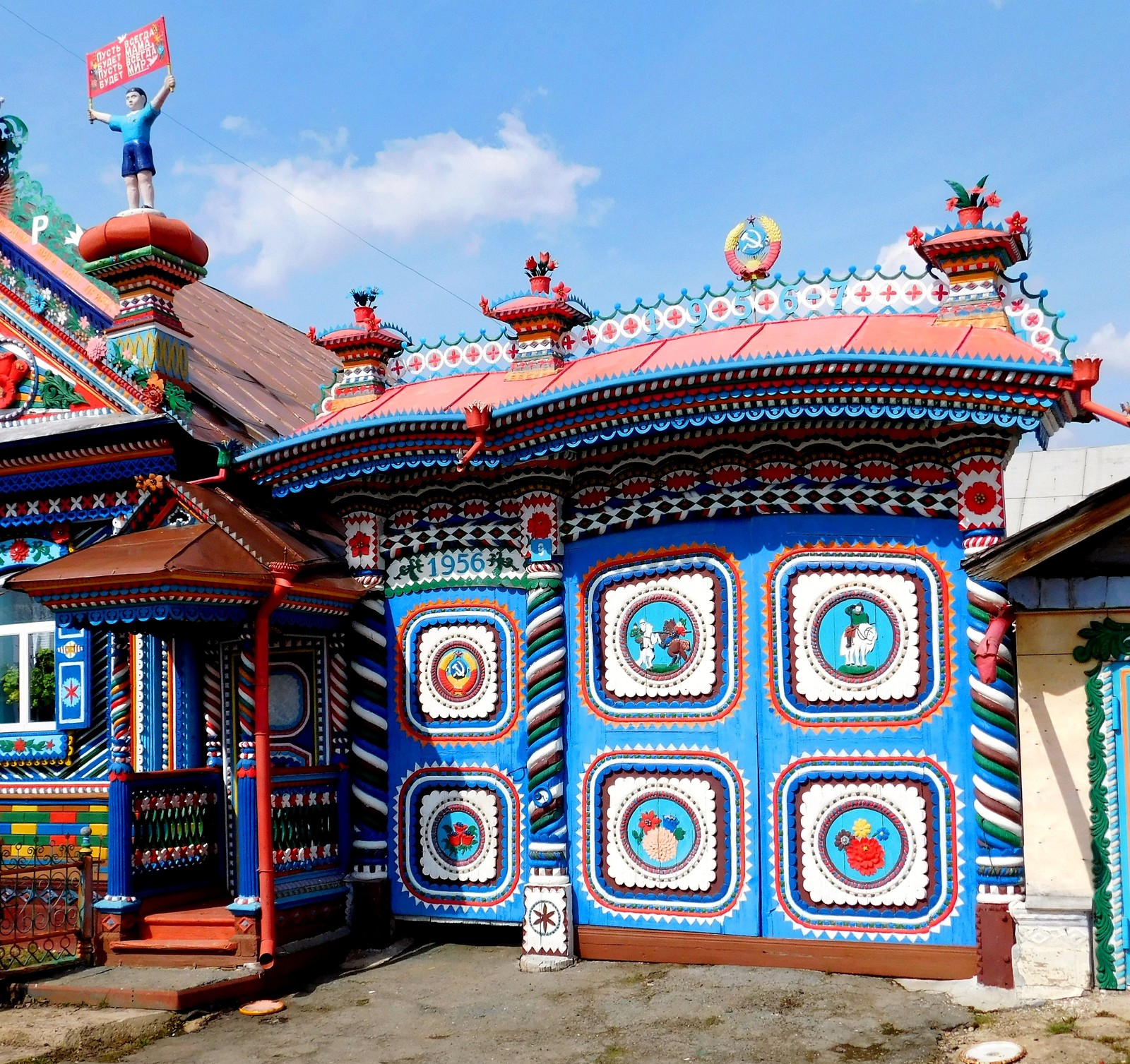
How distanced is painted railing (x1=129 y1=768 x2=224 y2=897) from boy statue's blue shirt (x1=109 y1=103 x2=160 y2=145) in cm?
537

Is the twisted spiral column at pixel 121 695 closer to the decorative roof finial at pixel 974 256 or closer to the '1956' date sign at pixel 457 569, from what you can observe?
the '1956' date sign at pixel 457 569

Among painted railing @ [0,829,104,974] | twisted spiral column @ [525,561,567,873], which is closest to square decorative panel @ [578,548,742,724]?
twisted spiral column @ [525,561,567,873]

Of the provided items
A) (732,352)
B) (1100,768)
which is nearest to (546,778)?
(732,352)

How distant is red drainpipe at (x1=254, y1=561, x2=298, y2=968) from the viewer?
8.42 metres

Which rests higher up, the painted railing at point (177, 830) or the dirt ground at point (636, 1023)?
the painted railing at point (177, 830)

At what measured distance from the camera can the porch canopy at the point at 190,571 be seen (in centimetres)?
859

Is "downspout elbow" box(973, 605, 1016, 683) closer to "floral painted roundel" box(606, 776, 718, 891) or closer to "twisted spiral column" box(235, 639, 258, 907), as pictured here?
"floral painted roundel" box(606, 776, 718, 891)

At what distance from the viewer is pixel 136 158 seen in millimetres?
10812

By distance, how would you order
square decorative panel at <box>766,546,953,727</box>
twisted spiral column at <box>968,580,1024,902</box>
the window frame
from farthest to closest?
the window frame < square decorative panel at <box>766,546,953,727</box> < twisted spiral column at <box>968,580,1024,902</box>

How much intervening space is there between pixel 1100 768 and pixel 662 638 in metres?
2.87

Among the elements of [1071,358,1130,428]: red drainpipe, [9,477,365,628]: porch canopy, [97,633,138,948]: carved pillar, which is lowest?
[97,633,138,948]: carved pillar

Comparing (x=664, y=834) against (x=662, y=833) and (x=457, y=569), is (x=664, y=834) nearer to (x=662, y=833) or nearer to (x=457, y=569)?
(x=662, y=833)

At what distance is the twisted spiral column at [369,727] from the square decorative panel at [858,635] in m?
3.03

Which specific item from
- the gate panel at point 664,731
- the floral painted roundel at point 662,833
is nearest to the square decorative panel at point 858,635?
the gate panel at point 664,731
